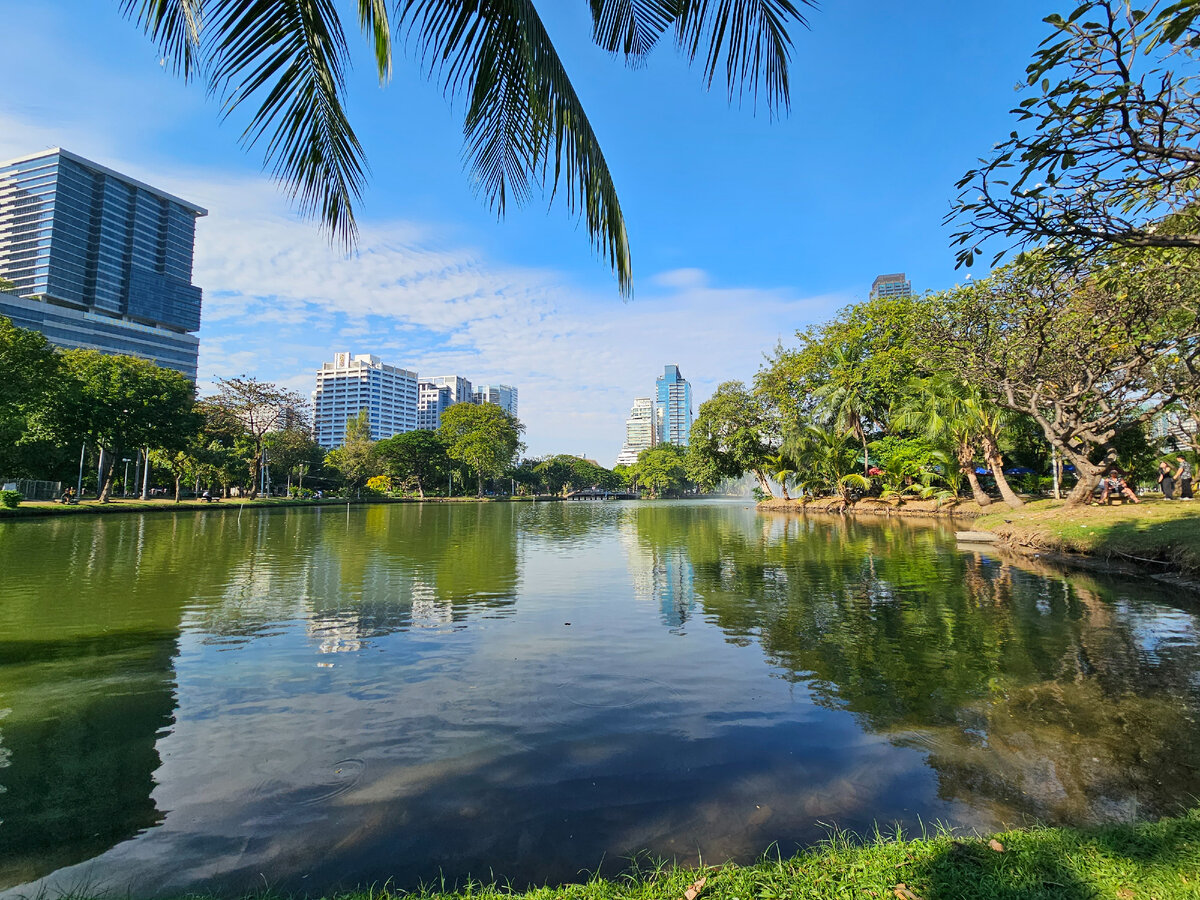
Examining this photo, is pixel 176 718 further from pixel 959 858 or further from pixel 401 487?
pixel 401 487

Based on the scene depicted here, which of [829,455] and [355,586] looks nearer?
[355,586]

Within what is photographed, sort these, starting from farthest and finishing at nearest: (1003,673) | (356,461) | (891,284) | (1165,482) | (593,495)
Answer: (593,495) → (891,284) → (356,461) → (1165,482) → (1003,673)

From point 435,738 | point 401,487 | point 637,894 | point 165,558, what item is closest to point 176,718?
point 435,738

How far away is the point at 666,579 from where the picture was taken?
41.6ft

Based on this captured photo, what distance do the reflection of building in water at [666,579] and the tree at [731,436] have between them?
102ft

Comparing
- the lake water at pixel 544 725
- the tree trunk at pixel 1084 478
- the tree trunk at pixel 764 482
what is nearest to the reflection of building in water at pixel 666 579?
the lake water at pixel 544 725

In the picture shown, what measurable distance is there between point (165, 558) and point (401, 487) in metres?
68.4

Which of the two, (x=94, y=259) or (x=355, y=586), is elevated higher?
(x=94, y=259)

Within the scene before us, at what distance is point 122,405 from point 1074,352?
156 ft

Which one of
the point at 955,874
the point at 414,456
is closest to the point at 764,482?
the point at 414,456

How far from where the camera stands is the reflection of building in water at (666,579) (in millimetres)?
9375

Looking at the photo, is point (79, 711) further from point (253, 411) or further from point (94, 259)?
point (94, 259)

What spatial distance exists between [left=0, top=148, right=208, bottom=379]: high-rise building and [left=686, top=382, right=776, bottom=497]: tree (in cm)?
Answer: 9463

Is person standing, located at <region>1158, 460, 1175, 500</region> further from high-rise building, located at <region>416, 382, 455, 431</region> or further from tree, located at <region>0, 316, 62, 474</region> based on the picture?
high-rise building, located at <region>416, 382, 455, 431</region>
